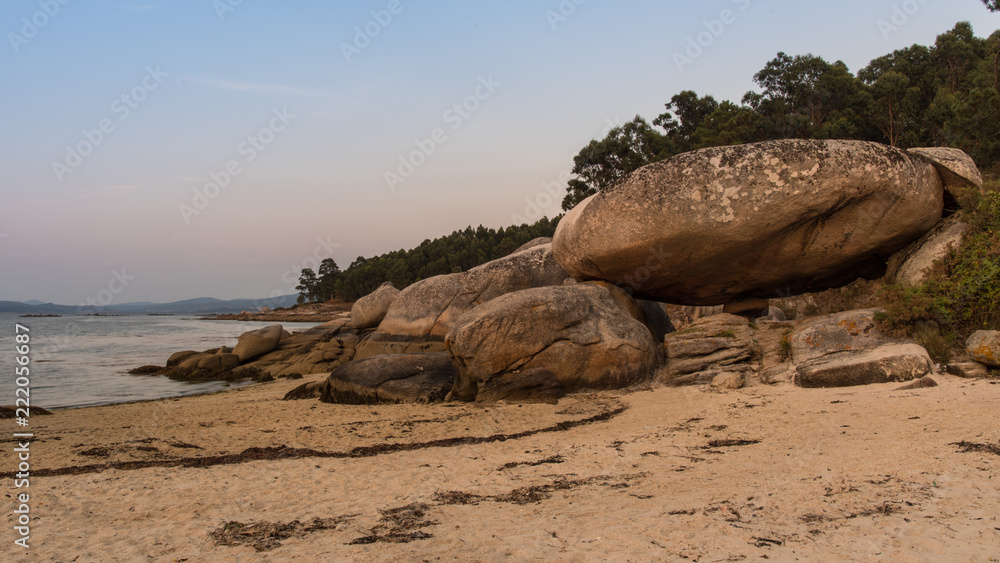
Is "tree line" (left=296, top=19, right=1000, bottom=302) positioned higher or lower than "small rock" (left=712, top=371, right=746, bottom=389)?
higher

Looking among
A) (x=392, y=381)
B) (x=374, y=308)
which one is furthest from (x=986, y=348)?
(x=374, y=308)

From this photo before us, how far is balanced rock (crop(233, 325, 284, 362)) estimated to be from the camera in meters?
21.8

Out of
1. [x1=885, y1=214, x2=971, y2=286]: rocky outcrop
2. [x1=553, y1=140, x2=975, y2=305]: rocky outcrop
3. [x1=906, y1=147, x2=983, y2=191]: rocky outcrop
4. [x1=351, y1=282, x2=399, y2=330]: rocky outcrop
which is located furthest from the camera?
[x1=351, y1=282, x2=399, y2=330]: rocky outcrop

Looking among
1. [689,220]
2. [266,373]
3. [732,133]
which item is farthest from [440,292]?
[732,133]

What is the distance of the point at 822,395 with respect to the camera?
8.63 metres

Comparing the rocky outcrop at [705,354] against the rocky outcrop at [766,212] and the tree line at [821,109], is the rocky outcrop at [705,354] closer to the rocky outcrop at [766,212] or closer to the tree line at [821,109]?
the rocky outcrop at [766,212]

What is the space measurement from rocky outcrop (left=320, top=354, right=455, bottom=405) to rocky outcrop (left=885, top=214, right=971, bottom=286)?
8972 mm

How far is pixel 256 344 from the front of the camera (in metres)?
22.0

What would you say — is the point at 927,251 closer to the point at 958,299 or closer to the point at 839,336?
the point at 958,299

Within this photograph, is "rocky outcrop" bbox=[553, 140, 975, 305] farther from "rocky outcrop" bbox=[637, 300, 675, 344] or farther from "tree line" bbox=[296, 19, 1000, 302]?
"tree line" bbox=[296, 19, 1000, 302]

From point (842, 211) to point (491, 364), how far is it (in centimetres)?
721

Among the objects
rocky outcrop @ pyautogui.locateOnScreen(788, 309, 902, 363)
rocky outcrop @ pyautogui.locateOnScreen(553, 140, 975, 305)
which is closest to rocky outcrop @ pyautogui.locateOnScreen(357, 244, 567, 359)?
rocky outcrop @ pyautogui.locateOnScreen(553, 140, 975, 305)

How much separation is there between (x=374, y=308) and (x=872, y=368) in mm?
17507

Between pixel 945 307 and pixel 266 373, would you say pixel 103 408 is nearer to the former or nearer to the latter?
pixel 266 373
